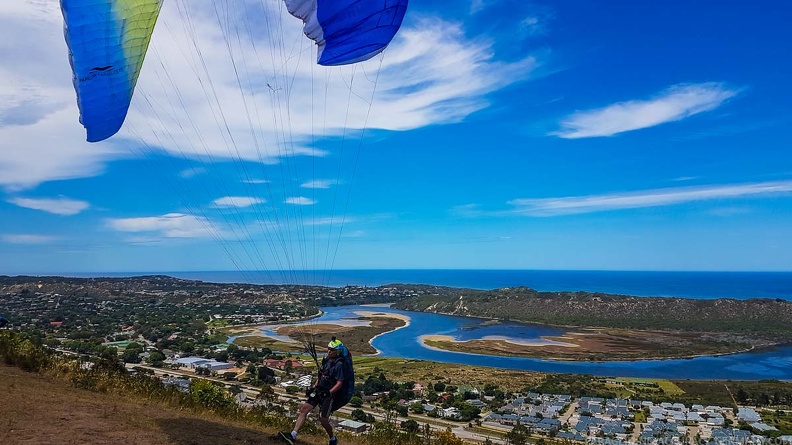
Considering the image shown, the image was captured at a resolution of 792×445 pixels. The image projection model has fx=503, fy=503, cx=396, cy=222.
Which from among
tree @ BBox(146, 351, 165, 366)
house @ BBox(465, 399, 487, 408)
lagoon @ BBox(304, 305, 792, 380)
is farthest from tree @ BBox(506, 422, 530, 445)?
lagoon @ BBox(304, 305, 792, 380)

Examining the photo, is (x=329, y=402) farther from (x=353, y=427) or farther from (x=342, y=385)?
(x=353, y=427)

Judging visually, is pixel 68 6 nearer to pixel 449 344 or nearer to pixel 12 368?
pixel 12 368

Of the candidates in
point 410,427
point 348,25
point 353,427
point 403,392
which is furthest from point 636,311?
point 348,25

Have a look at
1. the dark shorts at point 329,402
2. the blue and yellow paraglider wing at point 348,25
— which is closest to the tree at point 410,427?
the dark shorts at point 329,402

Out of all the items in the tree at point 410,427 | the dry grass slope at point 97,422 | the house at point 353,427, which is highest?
the dry grass slope at point 97,422

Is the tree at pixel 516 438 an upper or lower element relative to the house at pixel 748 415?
upper

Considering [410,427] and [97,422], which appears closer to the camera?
[97,422]

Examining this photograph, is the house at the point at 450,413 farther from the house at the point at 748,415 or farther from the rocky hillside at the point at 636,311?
the rocky hillside at the point at 636,311
